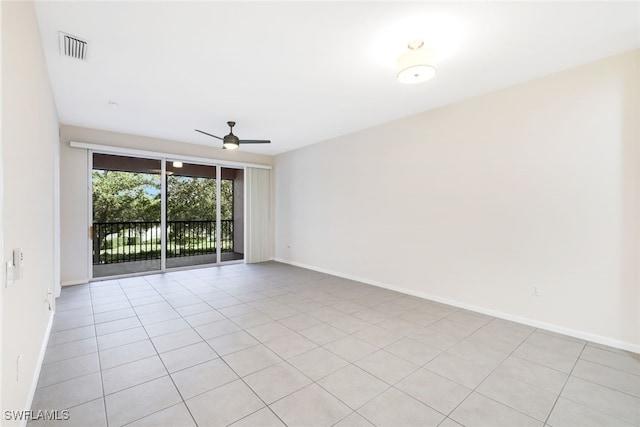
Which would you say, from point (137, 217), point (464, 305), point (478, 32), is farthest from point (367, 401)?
point (137, 217)

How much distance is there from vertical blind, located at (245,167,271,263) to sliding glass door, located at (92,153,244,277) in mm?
449

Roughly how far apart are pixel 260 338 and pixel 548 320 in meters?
3.04

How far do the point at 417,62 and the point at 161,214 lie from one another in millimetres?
5252

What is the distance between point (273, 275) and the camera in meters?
5.46

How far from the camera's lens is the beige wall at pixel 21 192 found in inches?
53.7

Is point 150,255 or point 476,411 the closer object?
point 476,411

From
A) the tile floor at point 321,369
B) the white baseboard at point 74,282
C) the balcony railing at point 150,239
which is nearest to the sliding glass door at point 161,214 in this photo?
the balcony railing at point 150,239

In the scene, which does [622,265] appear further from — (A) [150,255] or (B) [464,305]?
(A) [150,255]

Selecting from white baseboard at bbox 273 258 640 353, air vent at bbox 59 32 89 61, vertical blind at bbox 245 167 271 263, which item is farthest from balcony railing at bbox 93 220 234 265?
white baseboard at bbox 273 258 640 353

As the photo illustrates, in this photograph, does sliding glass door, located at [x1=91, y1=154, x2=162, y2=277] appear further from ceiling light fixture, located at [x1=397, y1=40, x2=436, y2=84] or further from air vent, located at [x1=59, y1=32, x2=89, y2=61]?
ceiling light fixture, located at [x1=397, y1=40, x2=436, y2=84]

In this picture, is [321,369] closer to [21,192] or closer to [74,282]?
[21,192]

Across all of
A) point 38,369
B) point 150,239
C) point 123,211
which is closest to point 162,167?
point 123,211

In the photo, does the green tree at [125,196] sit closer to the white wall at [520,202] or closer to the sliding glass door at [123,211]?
the sliding glass door at [123,211]

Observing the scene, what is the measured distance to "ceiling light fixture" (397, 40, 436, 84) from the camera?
2.39 m
